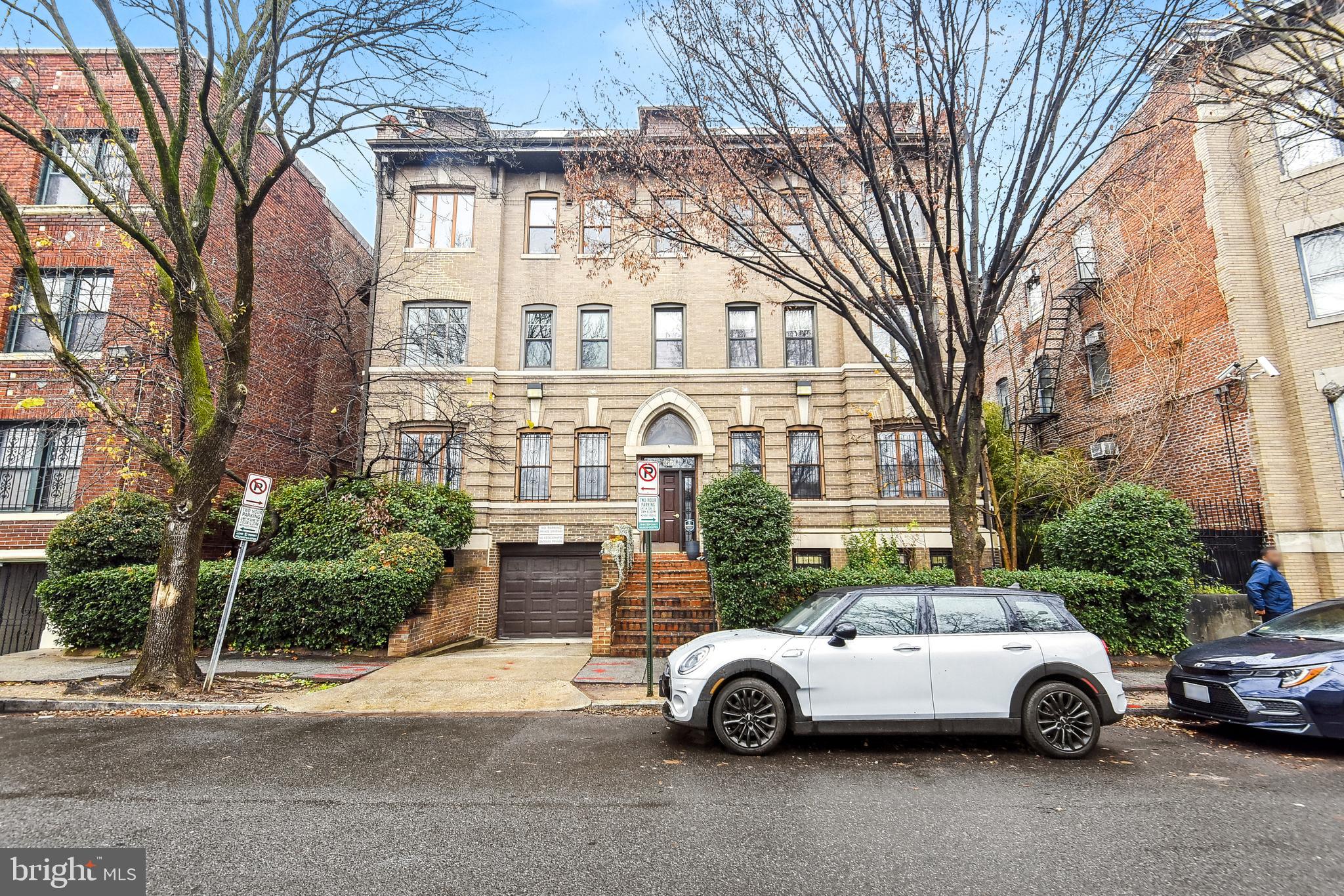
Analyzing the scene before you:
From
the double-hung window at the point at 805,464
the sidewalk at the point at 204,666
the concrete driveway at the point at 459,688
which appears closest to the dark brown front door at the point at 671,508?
the double-hung window at the point at 805,464

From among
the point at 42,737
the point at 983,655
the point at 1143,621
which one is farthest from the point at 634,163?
the point at 1143,621

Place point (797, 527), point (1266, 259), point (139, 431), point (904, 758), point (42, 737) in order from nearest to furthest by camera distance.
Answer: point (904, 758)
point (42, 737)
point (139, 431)
point (1266, 259)
point (797, 527)

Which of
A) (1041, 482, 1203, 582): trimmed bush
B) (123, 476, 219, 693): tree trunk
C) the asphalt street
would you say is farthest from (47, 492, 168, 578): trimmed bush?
(1041, 482, 1203, 582): trimmed bush

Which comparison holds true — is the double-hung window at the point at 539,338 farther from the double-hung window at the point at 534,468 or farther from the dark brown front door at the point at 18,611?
the dark brown front door at the point at 18,611

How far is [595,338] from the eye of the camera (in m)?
17.6

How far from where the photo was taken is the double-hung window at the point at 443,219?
17.8m

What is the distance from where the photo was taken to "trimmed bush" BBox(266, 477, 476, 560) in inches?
531

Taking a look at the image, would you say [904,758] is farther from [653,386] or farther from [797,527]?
[653,386]

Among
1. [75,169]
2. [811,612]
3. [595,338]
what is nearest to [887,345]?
[595,338]

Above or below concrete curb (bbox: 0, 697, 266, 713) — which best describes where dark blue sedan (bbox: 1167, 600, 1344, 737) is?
above

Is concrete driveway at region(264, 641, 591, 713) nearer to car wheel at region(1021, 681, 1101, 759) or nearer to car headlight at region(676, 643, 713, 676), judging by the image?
car headlight at region(676, 643, 713, 676)

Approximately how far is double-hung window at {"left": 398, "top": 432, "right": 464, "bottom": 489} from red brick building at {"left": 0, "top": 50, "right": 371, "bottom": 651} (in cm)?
145

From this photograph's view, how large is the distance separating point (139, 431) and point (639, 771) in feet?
26.7

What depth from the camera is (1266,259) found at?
46.8 feet
